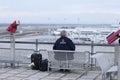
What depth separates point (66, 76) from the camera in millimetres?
10586

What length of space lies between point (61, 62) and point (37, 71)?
0.93 m

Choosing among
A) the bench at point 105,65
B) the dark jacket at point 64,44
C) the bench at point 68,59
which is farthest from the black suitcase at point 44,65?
Answer: the bench at point 105,65

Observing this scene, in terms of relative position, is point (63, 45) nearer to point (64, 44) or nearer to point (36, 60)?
point (64, 44)

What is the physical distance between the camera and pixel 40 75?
10734 mm

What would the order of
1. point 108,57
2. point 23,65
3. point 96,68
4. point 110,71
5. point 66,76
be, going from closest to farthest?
point 110,71
point 108,57
point 66,76
point 96,68
point 23,65

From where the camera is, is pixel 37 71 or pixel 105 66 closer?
pixel 105 66

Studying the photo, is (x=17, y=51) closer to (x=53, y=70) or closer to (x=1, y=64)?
(x=1, y=64)

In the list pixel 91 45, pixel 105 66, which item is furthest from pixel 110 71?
pixel 91 45

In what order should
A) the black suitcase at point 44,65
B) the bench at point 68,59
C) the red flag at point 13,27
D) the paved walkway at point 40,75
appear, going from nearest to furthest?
the paved walkway at point 40,75
the bench at point 68,59
the black suitcase at point 44,65
the red flag at point 13,27

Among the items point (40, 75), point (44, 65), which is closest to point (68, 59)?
point (44, 65)

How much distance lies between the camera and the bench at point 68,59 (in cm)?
1093

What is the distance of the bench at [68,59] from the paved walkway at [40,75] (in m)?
0.23

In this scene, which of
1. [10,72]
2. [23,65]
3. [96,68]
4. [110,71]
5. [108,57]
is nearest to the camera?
[110,71]

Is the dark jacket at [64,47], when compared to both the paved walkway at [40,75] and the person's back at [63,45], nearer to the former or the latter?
the person's back at [63,45]
